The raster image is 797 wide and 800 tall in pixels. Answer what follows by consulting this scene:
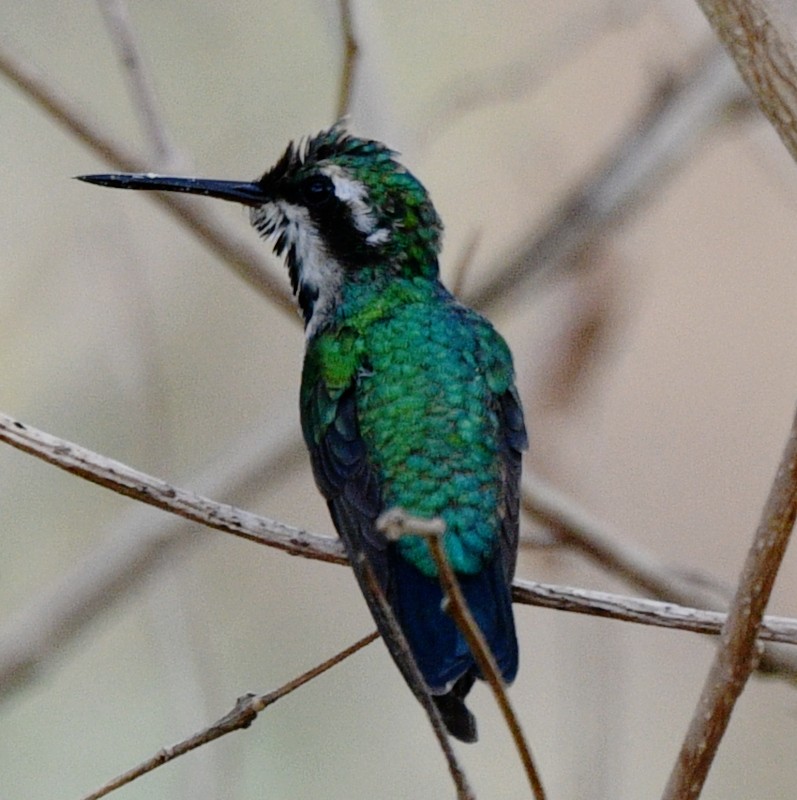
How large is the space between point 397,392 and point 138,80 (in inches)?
41.8

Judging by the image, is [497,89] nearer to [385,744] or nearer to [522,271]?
[522,271]

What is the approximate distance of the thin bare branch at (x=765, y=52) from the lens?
73.9 inches

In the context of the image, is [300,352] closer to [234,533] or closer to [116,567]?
[116,567]

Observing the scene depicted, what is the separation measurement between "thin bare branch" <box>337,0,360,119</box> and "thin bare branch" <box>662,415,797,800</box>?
1888mm

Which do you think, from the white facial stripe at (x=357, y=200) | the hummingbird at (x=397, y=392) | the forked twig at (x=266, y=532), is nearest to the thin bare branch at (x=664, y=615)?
the forked twig at (x=266, y=532)

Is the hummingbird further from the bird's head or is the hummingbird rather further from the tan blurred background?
the tan blurred background

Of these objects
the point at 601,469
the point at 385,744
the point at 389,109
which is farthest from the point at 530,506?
the point at 385,744

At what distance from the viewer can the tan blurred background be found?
4.34 meters

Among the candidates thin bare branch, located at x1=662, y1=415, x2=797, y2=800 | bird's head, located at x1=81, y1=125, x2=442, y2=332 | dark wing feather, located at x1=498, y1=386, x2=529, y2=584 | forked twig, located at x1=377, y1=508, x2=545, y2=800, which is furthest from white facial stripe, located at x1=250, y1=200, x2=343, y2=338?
forked twig, located at x1=377, y1=508, x2=545, y2=800

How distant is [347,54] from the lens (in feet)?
10.6

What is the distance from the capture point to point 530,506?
11.2ft

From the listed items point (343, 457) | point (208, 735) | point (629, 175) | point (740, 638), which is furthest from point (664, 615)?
point (629, 175)

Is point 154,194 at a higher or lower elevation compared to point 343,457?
higher

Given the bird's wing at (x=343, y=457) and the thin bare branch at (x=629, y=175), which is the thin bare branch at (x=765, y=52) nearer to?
the bird's wing at (x=343, y=457)
